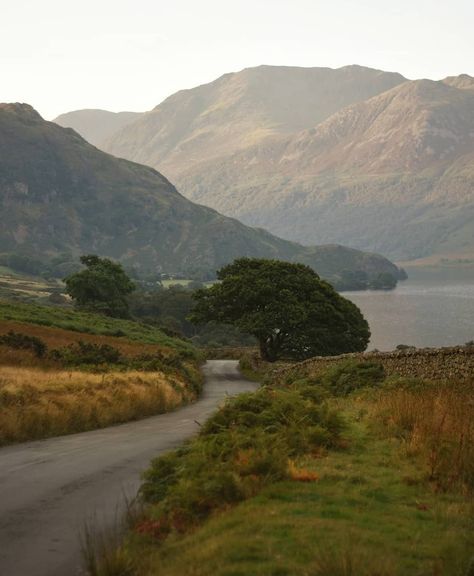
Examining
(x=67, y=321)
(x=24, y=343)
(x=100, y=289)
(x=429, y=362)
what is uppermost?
(x=100, y=289)

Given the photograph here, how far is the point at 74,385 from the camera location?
31766 millimetres

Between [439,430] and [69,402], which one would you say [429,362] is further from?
[439,430]

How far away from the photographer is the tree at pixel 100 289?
421ft

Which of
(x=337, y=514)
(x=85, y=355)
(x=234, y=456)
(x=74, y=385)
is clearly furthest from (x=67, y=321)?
(x=337, y=514)

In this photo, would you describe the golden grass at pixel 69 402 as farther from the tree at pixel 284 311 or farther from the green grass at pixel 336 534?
the tree at pixel 284 311

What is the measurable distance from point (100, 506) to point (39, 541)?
231cm

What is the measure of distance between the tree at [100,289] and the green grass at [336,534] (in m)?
115

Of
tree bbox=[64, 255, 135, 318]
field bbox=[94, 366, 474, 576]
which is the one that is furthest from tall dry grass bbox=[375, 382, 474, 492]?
tree bbox=[64, 255, 135, 318]

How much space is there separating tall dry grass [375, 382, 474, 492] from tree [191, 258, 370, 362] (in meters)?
63.9

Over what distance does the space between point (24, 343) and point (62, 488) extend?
30864 mm

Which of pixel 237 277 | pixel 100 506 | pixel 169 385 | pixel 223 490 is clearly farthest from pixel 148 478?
pixel 237 277

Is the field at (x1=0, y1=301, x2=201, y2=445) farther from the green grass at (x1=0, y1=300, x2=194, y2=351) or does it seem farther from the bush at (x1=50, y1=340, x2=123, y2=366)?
the green grass at (x1=0, y1=300, x2=194, y2=351)

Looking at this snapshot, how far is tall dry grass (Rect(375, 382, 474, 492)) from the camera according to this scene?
13.6 metres

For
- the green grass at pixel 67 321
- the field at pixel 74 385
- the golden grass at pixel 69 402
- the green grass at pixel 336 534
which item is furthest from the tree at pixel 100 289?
the green grass at pixel 336 534
